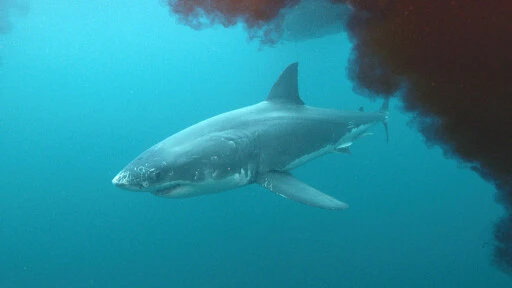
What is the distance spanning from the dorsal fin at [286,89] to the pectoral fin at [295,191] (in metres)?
1.81

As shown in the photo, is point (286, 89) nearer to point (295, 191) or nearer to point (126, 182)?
point (295, 191)

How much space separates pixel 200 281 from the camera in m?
14.1

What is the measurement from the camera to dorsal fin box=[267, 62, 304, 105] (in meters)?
7.50

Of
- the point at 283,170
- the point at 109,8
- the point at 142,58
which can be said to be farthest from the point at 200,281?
the point at 142,58

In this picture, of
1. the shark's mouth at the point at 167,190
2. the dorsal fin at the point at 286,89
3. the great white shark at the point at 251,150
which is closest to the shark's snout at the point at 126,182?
the great white shark at the point at 251,150

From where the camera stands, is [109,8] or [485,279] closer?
[485,279]

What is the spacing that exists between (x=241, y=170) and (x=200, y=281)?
9.43 meters

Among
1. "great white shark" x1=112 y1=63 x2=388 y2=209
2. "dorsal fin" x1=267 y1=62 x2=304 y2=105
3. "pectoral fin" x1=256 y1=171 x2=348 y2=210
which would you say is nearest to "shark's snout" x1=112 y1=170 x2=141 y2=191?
"great white shark" x1=112 y1=63 x2=388 y2=209

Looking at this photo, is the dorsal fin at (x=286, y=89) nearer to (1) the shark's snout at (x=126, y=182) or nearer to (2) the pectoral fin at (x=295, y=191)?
(2) the pectoral fin at (x=295, y=191)

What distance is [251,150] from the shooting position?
247 inches

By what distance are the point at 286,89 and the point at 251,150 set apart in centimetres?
193

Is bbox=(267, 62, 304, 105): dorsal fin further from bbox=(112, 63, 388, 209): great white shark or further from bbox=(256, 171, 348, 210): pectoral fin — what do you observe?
bbox=(256, 171, 348, 210): pectoral fin

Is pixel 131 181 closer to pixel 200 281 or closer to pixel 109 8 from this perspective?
pixel 200 281

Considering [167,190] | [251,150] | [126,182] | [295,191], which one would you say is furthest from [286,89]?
[126,182]
